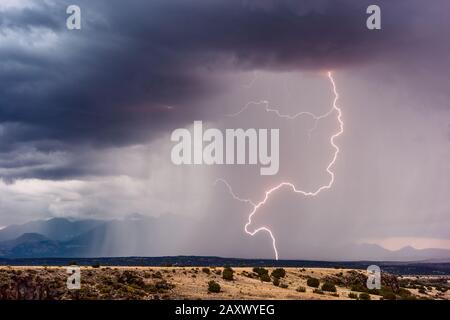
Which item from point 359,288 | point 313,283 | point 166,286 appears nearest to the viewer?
point 166,286

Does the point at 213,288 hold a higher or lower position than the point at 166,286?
lower

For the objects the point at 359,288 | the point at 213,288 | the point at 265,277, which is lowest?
the point at 359,288

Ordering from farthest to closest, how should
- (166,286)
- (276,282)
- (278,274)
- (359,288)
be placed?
(278,274) < (359,288) < (276,282) < (166,286)

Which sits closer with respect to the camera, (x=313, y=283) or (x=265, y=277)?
(x=313, y=283)

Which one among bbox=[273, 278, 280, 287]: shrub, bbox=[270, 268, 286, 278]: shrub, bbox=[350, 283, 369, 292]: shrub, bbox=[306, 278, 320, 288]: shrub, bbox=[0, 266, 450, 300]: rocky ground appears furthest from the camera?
bbox=[270, 268, 286, 278]: shrub

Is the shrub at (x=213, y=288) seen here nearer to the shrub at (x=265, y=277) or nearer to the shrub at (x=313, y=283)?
the shrub at (x=265, y=277)

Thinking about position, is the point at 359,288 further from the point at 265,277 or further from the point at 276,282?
the point at 276,282

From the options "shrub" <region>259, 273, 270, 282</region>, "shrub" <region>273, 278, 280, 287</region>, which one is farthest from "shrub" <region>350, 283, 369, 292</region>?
"shrub" <region>259, 273, 270, 282</region>

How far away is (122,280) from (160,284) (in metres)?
3.73

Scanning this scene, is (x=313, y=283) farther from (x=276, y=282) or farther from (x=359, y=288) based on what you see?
(x=359, y=288)

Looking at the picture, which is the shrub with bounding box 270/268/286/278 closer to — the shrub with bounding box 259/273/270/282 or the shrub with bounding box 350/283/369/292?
the shrub with bounding box 259/273/270/282

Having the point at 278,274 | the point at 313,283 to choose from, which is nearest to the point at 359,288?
the point at 313,283

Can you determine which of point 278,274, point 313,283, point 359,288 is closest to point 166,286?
point 313,283
